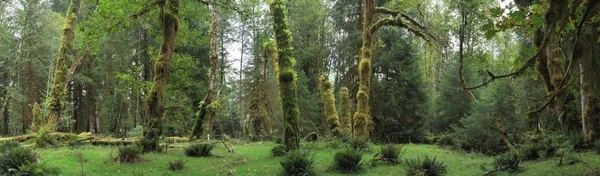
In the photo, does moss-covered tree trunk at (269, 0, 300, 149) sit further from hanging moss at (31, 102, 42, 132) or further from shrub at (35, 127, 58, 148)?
hanging moss at (31, 102, 42, 132)

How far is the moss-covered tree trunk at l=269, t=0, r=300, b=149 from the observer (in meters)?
11.3

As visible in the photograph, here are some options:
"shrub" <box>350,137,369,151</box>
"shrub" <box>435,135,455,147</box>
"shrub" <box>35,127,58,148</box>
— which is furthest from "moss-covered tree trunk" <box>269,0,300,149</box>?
"shrub" <box>435,135,455,147</box>

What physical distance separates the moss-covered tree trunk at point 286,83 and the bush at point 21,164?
20.0ft

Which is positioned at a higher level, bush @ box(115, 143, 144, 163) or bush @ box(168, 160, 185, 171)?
bush @ box(115, 143, 144, 163)

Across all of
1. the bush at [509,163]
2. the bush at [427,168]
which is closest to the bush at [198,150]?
the bush at [427,168]

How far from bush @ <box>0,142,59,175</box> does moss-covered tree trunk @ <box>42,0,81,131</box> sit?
6977mm

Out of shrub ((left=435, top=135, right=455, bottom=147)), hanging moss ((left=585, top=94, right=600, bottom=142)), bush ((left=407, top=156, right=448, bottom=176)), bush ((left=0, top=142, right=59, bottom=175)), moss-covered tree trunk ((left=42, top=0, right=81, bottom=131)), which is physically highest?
moss-covered tree trunk ((left=42, top=0, right=81, bottom=131))

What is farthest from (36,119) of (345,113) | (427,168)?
(427,168)

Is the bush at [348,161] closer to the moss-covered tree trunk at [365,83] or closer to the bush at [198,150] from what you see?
the bush at [198,150]

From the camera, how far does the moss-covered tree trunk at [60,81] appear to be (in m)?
14.2

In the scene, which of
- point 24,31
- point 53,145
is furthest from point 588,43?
point 24,31

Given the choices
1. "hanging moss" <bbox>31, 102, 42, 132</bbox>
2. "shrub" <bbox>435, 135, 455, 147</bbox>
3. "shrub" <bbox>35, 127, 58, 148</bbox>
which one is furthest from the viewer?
"shrub" <bbox>435, 135, 455, 147</bbox>

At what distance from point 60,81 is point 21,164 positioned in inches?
332

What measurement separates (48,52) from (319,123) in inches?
828
